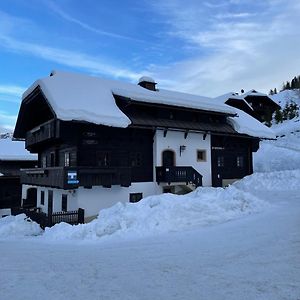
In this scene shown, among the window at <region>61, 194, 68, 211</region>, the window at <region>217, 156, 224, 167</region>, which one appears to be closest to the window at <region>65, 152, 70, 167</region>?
the window at <region>61, 194, 68, 211</region>

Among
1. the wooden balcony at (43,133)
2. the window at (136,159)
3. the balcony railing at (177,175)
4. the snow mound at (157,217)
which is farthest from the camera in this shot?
the window at (136,159)

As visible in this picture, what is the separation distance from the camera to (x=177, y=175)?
72.7 ft

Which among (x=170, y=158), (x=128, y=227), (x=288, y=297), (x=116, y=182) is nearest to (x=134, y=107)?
(x=170, y=158)

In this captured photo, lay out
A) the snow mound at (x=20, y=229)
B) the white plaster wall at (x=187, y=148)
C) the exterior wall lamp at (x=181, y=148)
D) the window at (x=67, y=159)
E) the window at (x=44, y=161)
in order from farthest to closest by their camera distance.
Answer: the window at (x=44, y=161) < the exterior wall lamp at (x=181, y=148) < the white plaster wall at (x=187, y=148) < the window at (x=67, y=159) < the snow mound at (x=20, y=229)

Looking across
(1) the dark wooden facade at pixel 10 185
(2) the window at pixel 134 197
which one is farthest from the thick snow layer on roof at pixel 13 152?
(2) the window at pixel 134 197

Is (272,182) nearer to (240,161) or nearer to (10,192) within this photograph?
(240,161)

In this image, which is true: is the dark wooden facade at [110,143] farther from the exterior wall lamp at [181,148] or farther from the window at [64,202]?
the window at [64,202]

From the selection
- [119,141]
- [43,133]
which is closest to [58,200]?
[43,133]

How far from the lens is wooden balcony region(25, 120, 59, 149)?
66.0 feet

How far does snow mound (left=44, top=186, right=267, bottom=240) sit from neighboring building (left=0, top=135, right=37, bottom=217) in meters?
21.7

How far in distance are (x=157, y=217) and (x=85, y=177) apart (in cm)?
692

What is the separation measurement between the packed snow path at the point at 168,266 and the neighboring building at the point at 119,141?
764 centimetres

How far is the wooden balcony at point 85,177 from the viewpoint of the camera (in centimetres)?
1805

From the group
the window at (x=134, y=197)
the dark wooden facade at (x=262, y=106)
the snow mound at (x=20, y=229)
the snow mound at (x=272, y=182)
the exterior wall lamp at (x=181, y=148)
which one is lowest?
the snow mound at (x=20, y=229)
